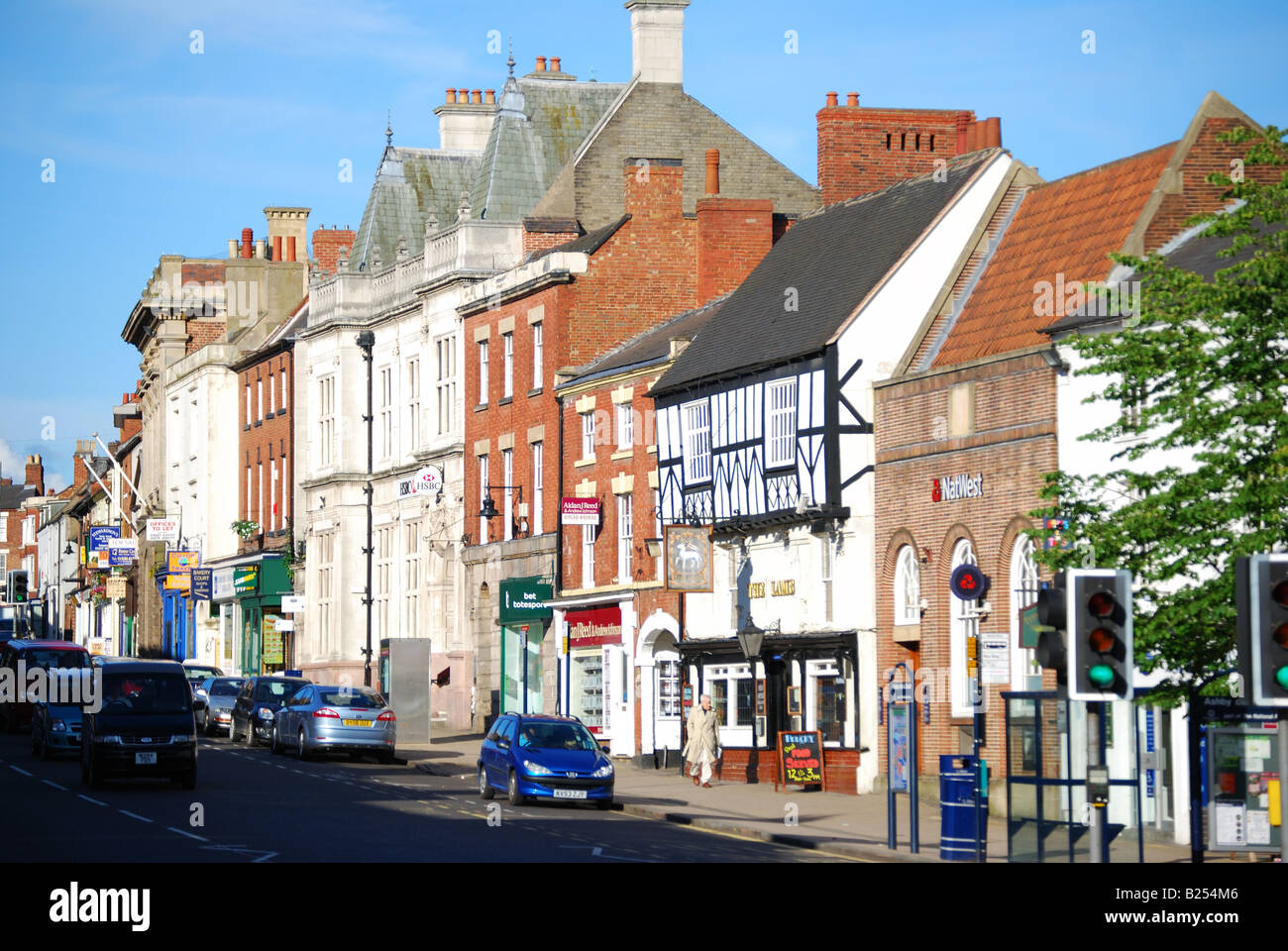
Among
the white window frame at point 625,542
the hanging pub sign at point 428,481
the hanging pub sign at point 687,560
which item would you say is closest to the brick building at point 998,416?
the hanging pub sign at point 687,560

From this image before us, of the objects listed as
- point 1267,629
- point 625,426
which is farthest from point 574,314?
point 1267,629

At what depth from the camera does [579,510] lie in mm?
47875

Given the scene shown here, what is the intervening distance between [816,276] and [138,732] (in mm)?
16468

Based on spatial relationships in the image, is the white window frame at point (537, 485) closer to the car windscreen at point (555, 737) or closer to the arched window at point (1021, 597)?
the car windscreen at point (555, 737)

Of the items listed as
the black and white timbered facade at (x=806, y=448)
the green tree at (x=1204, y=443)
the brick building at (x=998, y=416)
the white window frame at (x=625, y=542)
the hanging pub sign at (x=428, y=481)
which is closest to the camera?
the green tree at (x=1204, y=443)

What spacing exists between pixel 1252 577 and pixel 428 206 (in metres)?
52.9

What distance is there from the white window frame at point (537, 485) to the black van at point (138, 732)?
58.7ft

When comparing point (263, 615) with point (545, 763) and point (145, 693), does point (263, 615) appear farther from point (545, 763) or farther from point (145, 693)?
point (545, 763)

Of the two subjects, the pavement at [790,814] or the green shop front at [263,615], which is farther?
the green shop front at [263,615]

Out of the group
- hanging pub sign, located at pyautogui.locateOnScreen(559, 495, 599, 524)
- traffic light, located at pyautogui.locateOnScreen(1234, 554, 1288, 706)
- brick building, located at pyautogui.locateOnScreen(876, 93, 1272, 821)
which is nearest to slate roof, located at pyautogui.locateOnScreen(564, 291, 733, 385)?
hanging pub sign, located at pyautogui.locateOnScreen(559, 495, 599, 524)

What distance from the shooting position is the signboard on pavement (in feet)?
262

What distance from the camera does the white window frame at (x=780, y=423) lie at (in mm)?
39906

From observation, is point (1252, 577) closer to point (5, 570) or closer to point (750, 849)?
point (750, 849)
